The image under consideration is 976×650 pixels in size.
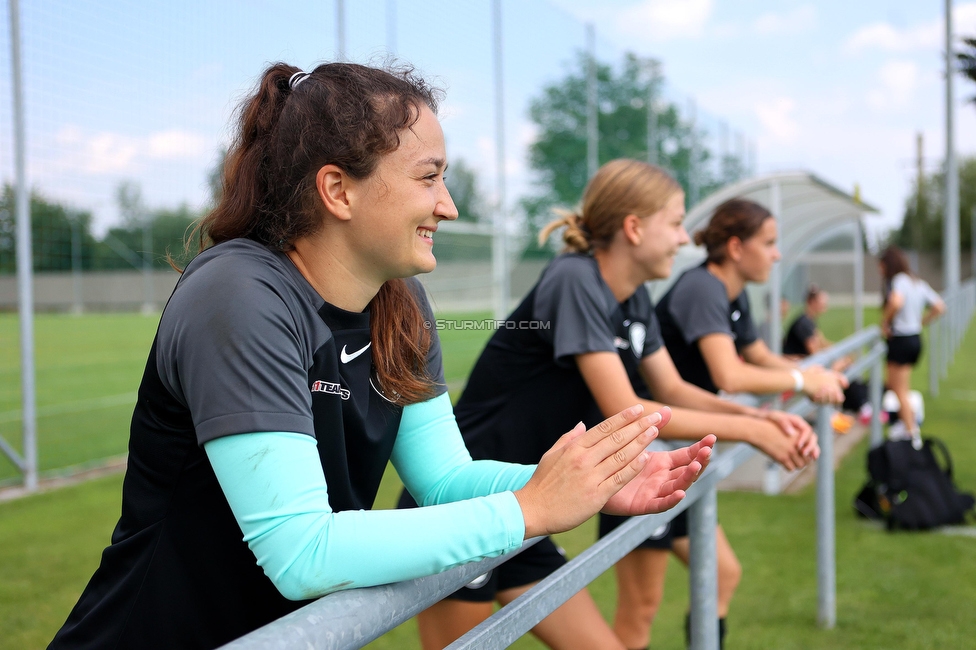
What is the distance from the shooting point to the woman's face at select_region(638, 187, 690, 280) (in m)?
2.42

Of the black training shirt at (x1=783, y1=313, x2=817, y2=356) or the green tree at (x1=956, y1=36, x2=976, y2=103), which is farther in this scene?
the black training shirt at (x1=783, y1=313, x2=817, y2=356)

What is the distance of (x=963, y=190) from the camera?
48219mm

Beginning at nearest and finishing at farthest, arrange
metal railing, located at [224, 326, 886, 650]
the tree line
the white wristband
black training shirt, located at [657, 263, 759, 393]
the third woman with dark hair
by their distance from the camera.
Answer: metal railing, located at [224, 326, 886, 650] → the white wristband → black training shirt, located at [657, 263, 759, 393] → the tree line → the third woman with dark hair

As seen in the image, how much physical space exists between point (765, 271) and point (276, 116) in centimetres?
244

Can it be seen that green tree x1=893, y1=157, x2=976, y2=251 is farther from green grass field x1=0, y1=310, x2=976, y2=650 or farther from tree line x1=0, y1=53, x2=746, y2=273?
green grass field x1=0, y1=310, x2=976, y2=650

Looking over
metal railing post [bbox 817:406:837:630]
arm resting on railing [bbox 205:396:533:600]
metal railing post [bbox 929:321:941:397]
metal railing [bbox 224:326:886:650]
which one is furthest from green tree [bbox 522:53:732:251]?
arm resting on railing [bbox 205:396:533:600]

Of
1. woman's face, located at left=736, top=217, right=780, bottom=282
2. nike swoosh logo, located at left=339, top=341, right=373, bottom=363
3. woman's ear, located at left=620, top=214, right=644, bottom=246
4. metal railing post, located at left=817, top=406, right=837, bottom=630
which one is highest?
woman's ear, located at left=620, top=214, right=644, bottom=246

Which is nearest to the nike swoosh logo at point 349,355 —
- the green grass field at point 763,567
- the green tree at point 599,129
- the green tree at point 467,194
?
the green grass field at point 763,567

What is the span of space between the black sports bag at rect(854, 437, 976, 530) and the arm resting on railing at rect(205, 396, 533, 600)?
447 centimetres

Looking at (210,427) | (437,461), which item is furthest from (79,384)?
(210,427)

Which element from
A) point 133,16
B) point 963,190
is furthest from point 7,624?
point 963,190

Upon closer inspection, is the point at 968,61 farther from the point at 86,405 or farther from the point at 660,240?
the point at 86,405

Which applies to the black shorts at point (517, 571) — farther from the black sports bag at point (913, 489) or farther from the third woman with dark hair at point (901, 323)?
the third woman with dark hair at point (901, 323)

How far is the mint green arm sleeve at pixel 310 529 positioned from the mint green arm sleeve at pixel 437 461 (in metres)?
0.44
